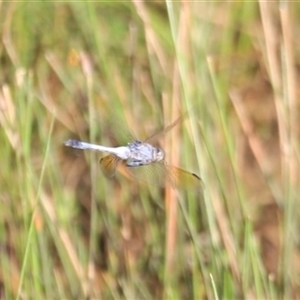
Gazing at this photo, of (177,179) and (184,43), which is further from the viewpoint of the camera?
(184,43)

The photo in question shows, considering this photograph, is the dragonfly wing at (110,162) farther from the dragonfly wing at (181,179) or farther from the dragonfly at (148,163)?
the dragonfly wing at (181,179)

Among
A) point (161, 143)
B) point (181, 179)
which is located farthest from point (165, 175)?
point (161, 143)

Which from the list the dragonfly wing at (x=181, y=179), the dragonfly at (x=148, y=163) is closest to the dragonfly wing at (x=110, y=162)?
the dragonfly at (x=148, y=163)

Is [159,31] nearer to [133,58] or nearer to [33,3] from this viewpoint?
[133,58]

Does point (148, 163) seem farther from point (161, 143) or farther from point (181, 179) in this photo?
point (161, 143)

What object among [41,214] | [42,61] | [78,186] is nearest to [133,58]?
[42,61]

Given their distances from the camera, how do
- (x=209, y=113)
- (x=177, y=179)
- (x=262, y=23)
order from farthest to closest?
(x=262, y=23) → (x=209, y=113) → (x=177, y=179)
